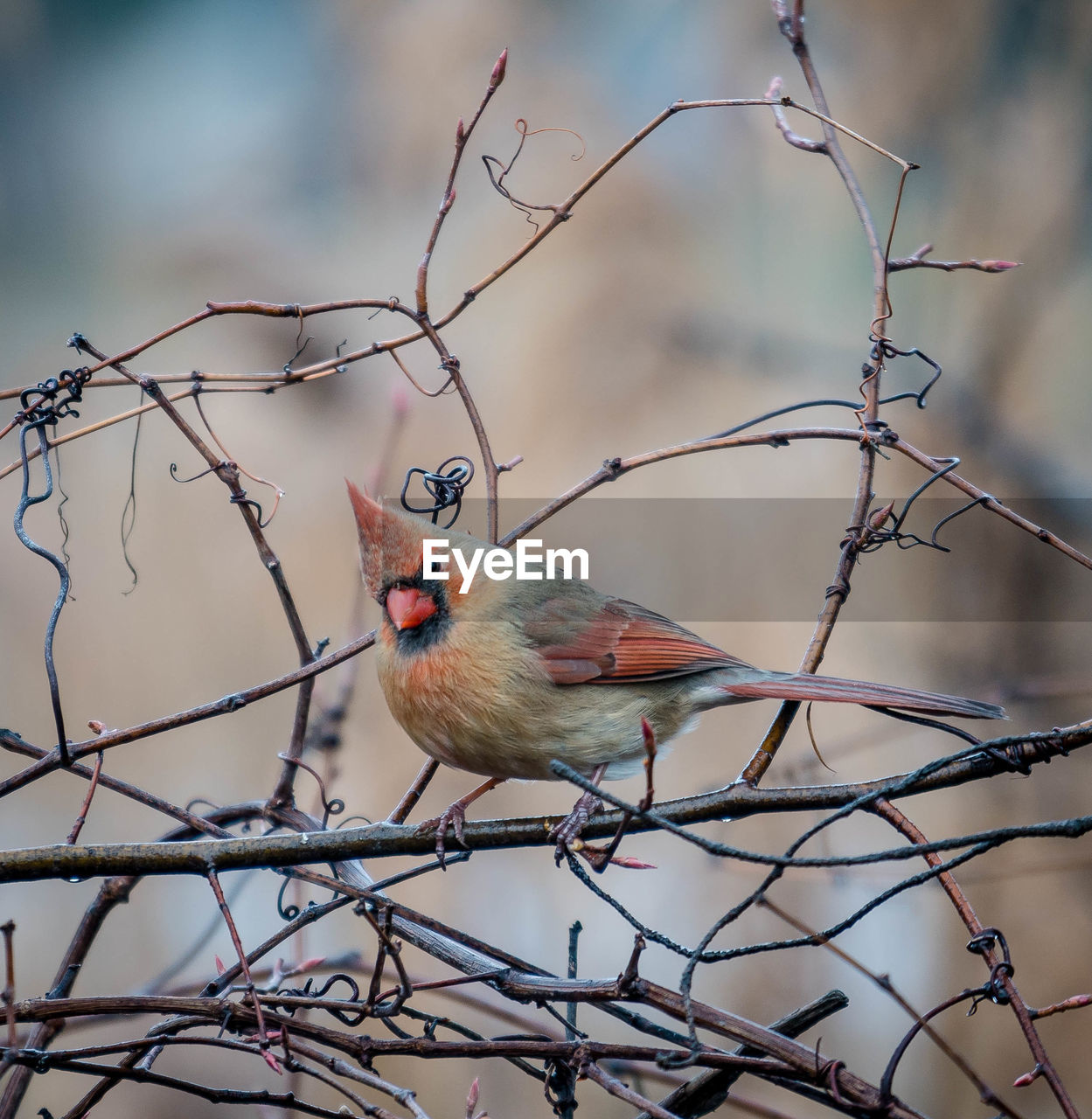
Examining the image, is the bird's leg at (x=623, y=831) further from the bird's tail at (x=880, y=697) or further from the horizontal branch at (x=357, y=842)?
the bird's tail at (x=880, y=697)

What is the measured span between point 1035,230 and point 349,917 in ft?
8.67

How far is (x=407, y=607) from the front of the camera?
1.72 meters

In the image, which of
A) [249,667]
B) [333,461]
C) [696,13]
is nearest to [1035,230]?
[696,13]

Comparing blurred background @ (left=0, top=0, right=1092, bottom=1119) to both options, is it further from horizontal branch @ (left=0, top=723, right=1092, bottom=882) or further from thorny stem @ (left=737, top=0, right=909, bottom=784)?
horizontal branch @ (left=0, top=723, right=1092, bottom=882)

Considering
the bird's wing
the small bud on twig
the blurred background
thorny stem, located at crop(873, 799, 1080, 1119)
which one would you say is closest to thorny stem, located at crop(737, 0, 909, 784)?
thorny stem, located at crop(873, 799, 1080, 1119)

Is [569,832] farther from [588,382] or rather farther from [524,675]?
[588,382]

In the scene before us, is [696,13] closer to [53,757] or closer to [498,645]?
[498,645]

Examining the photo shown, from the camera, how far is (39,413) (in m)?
1.46

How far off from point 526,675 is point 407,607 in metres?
0.21

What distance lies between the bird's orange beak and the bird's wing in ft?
0.58

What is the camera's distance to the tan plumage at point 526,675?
1.66 metres

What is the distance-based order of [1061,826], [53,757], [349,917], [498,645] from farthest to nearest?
[349,917]
[498,645]
[53,757]
[1061,826]

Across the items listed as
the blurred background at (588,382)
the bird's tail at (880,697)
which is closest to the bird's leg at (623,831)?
the bird's tail at (880,697)

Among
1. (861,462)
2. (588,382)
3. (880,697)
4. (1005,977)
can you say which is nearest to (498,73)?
(861,462)
